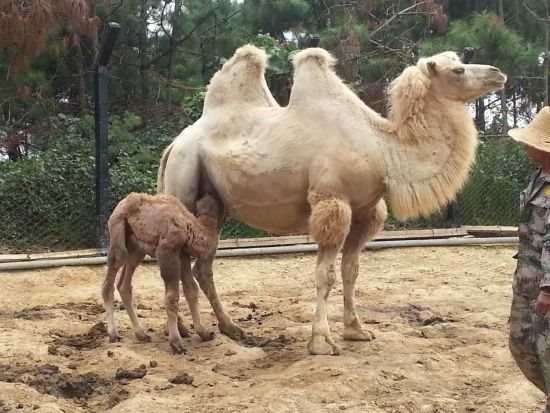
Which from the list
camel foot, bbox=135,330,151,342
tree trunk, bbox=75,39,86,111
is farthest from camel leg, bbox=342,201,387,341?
tree trunk, bbox=75,39,86,111

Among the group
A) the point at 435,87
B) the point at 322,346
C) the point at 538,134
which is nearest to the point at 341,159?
the point at 435,87

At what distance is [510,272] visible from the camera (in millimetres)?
8594

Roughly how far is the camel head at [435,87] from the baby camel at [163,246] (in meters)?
1.62

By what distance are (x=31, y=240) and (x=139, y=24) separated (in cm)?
467

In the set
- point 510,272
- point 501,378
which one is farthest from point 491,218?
point 501,378

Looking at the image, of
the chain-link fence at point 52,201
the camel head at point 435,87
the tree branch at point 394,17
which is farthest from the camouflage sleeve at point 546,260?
the tree branch at point 394,17

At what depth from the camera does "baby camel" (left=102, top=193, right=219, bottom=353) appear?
16.7 feet

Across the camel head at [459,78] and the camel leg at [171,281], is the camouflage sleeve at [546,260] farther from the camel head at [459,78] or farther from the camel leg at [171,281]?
the camel leg at [171,281]

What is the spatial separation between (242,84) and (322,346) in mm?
2271

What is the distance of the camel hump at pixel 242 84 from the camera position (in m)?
6.03

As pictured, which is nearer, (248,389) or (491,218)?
(248,389)

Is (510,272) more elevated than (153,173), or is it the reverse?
(153,173)

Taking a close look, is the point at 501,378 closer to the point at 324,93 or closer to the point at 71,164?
the point at 324,93

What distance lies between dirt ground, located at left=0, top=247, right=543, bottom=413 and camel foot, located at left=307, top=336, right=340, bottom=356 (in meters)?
0.08
